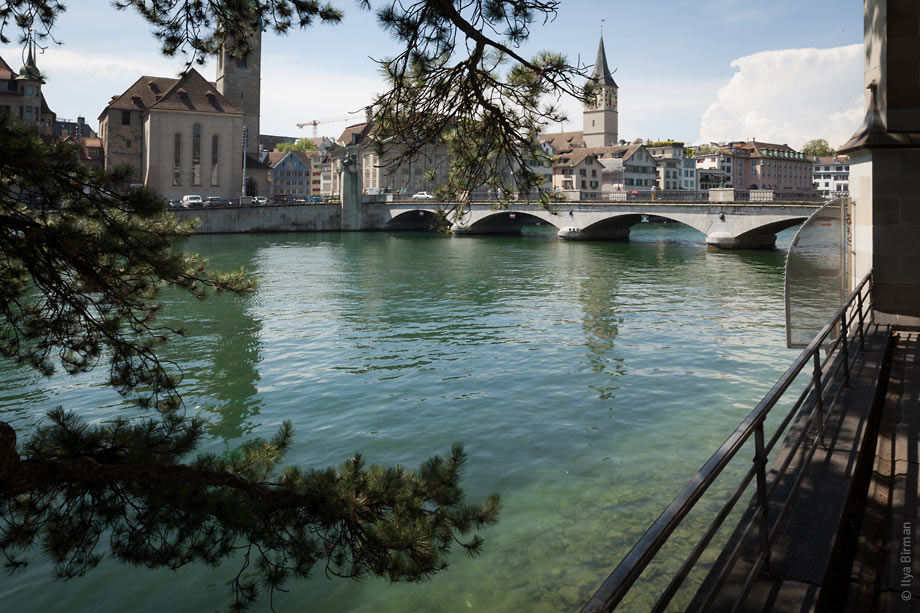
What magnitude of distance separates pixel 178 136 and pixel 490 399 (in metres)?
66.6

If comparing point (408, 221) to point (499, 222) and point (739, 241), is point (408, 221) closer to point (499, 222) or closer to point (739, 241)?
point (499, 222)

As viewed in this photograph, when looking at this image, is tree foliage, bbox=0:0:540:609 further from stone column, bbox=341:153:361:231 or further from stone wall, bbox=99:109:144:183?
stone wall, bbox=99:109:144:183

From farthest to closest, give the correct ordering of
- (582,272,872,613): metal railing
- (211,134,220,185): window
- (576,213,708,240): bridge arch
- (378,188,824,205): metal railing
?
(211,134,220,185): window → (576,213,708,240): bridge arch → (378,188,824,205): metal railing → (582,272,872,613): metal railing

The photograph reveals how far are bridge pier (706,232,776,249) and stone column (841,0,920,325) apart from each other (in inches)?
1295

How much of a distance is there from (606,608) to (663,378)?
1055cm

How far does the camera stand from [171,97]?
70125 mm

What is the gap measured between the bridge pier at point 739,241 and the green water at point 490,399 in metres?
16.2

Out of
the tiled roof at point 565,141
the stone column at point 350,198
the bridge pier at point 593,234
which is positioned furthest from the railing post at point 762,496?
the tiled roof at point 565,141

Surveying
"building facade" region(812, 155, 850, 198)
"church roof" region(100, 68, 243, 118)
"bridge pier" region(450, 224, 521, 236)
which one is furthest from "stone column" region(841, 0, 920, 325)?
"building facade" region(812, 155, 850, 198)

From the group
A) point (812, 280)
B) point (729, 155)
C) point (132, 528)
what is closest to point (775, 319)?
point (812, 280)

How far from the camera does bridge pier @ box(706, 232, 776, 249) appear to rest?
131ft

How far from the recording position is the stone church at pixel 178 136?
69.2m

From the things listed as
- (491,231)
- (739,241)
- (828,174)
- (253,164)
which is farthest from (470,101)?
(828,174)

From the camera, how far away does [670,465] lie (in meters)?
7.82
